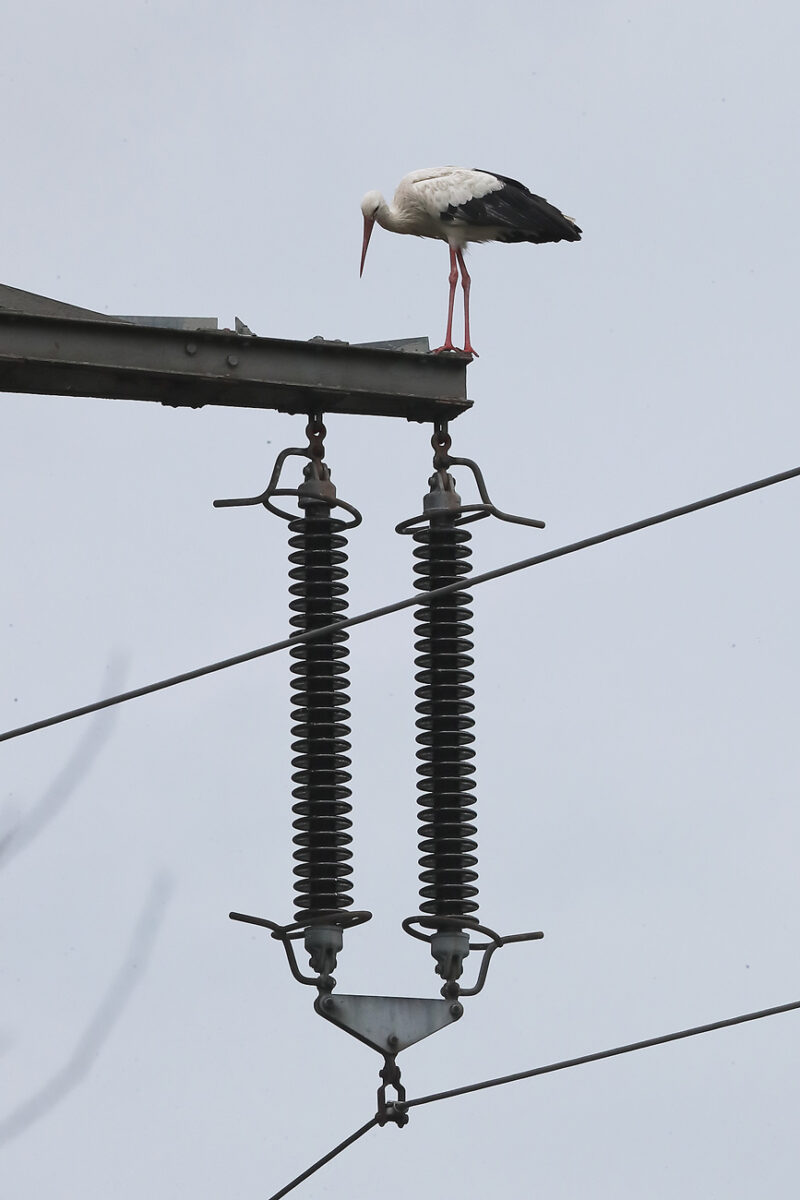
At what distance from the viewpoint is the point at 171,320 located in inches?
524

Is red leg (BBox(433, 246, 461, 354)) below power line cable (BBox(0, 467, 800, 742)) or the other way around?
the other way around

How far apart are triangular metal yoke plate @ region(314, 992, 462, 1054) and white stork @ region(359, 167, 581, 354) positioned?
5149 mm

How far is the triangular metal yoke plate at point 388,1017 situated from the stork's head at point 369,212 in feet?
26.2

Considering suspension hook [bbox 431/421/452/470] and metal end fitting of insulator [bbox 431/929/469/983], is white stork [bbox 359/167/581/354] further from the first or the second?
metal end fitting of insulator [bbox 431/929/469/983]

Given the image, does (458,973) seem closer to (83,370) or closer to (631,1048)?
(631,1048)

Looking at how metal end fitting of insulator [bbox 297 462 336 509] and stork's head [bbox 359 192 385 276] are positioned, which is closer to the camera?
metal end fitting of insulator [bbox 297 462 336 509]

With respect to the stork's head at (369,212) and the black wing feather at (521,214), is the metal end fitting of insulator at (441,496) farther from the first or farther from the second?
the stork's head at (369,212)

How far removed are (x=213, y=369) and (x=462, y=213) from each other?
18.7 feet

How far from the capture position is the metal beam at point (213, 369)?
511 inches

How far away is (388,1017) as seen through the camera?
42.3 ft

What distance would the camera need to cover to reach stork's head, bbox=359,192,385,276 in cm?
1964

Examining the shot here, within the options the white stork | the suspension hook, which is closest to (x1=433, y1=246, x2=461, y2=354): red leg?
the white stork

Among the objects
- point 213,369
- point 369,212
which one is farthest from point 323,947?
point 369,212

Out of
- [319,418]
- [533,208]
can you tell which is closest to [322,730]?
[319,418]
